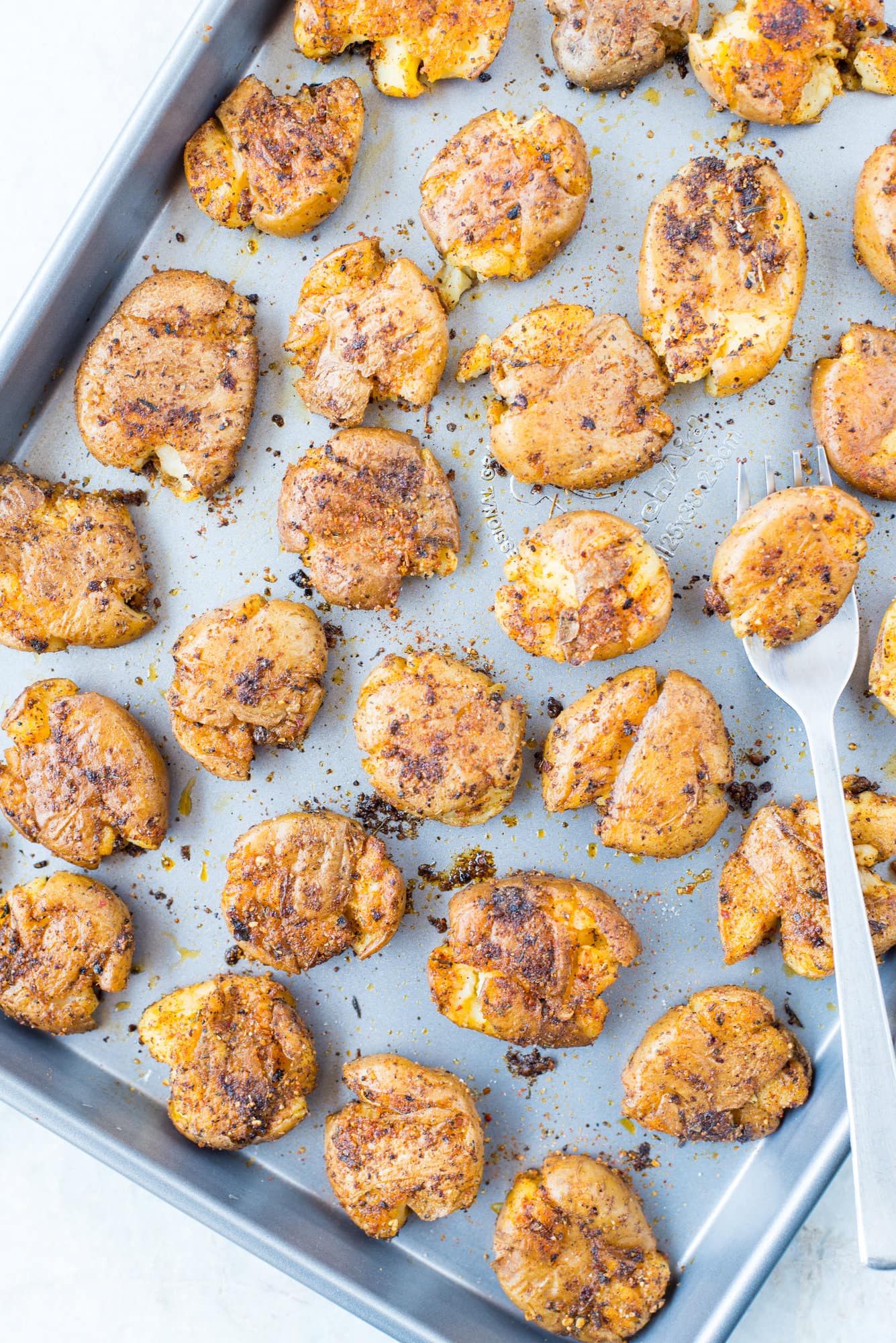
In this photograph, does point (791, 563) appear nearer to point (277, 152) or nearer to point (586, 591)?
point (586, 591)

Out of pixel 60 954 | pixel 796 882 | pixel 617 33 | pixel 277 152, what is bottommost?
pixel 796 882

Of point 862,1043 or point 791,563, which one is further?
point 791,563

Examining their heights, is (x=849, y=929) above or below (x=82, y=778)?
below

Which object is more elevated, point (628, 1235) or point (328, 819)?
point (328, 819)

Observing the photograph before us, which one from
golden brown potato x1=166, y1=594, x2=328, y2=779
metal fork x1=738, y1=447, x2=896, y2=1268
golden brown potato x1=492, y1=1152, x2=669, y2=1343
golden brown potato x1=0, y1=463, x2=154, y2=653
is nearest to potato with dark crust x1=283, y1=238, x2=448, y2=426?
golden brown potato x1=166, y1=594, x2=328, y2=779

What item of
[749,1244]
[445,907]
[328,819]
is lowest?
[749,1244]

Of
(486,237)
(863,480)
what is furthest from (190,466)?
(863,480)

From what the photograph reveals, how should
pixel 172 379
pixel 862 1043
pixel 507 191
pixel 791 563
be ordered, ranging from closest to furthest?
1. pixel 862 1043
2. pixel 791 563
3. pixel 507 191
4. pixel 172 379

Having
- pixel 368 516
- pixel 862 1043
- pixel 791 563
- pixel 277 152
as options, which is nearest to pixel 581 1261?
pixel 862 1043

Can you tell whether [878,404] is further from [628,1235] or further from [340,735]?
[628,1235]
